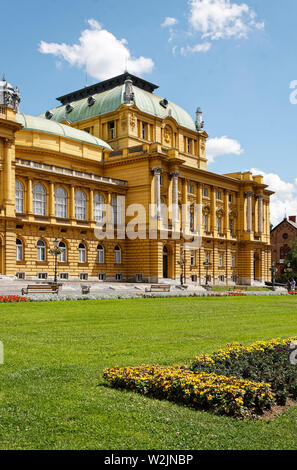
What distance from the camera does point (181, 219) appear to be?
74000 mm

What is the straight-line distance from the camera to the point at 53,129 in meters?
65.2

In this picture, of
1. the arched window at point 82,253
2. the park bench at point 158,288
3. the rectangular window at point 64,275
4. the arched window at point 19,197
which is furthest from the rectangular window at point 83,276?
the park bench at point 158,288

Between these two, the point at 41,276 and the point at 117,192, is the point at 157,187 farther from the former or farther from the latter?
the point at 41,276

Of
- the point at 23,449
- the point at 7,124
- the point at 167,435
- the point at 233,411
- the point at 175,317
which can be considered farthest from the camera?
the point at 7,124

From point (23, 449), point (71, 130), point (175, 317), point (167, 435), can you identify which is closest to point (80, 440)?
point (23, 449)

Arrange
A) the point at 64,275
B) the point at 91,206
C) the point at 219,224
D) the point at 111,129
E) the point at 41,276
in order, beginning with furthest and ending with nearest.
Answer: the point at 219,224 → the point at 111,129 → the point at 91,206 → the point at 64,275 → the point at 41,276

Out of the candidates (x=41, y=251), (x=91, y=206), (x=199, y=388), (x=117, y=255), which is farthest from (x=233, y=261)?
(x=199, y=388)

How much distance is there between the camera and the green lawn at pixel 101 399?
7.84m

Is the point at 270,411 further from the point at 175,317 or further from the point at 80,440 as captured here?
the point at 175,317

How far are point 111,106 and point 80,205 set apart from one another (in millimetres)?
20074

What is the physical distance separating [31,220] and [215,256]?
1349 inches

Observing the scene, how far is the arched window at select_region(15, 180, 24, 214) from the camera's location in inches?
2193

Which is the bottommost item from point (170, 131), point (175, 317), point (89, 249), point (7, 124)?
point (175, 317)

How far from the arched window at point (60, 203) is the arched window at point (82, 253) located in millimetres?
4235
